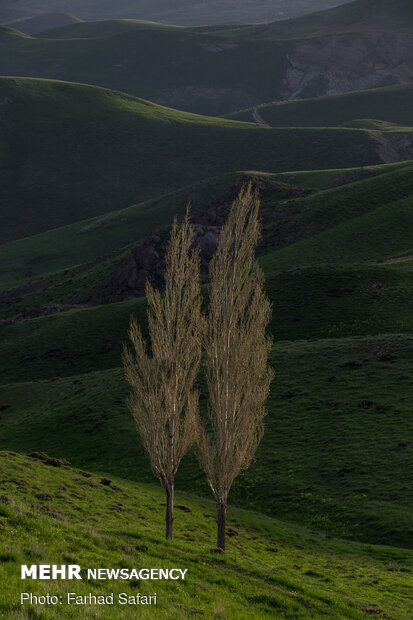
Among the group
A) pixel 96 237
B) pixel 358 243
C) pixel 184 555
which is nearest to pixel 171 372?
pixel 184 555

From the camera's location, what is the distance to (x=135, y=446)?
168 feet

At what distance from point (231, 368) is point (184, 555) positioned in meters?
9.41

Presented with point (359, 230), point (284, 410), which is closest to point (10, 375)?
point (284, 410)

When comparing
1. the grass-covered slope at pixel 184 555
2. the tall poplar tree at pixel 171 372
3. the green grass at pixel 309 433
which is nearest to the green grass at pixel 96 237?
the green grass at pixel 309 433

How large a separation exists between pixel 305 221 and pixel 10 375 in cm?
6060

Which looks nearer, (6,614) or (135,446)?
(6,614)

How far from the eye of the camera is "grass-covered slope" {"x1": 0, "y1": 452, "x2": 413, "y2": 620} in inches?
696

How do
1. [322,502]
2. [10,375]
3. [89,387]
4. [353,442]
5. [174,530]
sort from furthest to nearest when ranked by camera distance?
[10,375] → [89,387] → [353,442] → [322,502] → [174,530]

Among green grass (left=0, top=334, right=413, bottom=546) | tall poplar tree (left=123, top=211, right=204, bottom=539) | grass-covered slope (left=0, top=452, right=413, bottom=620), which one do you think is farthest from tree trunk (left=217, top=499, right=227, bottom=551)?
green grass (left=0, top=334, right=413, bottom=546)

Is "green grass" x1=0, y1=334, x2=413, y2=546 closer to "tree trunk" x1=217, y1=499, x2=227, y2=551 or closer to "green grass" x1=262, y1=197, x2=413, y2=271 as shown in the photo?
"tree trunk" x1=217, y1=499, x2=227, y2=551

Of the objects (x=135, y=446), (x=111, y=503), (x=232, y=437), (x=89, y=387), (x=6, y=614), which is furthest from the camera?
(x=89, y=387)

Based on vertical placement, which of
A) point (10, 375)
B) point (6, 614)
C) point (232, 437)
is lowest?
point (10, 375)

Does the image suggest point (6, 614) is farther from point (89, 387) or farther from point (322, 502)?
point (89, 387)

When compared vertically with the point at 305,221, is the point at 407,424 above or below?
below
